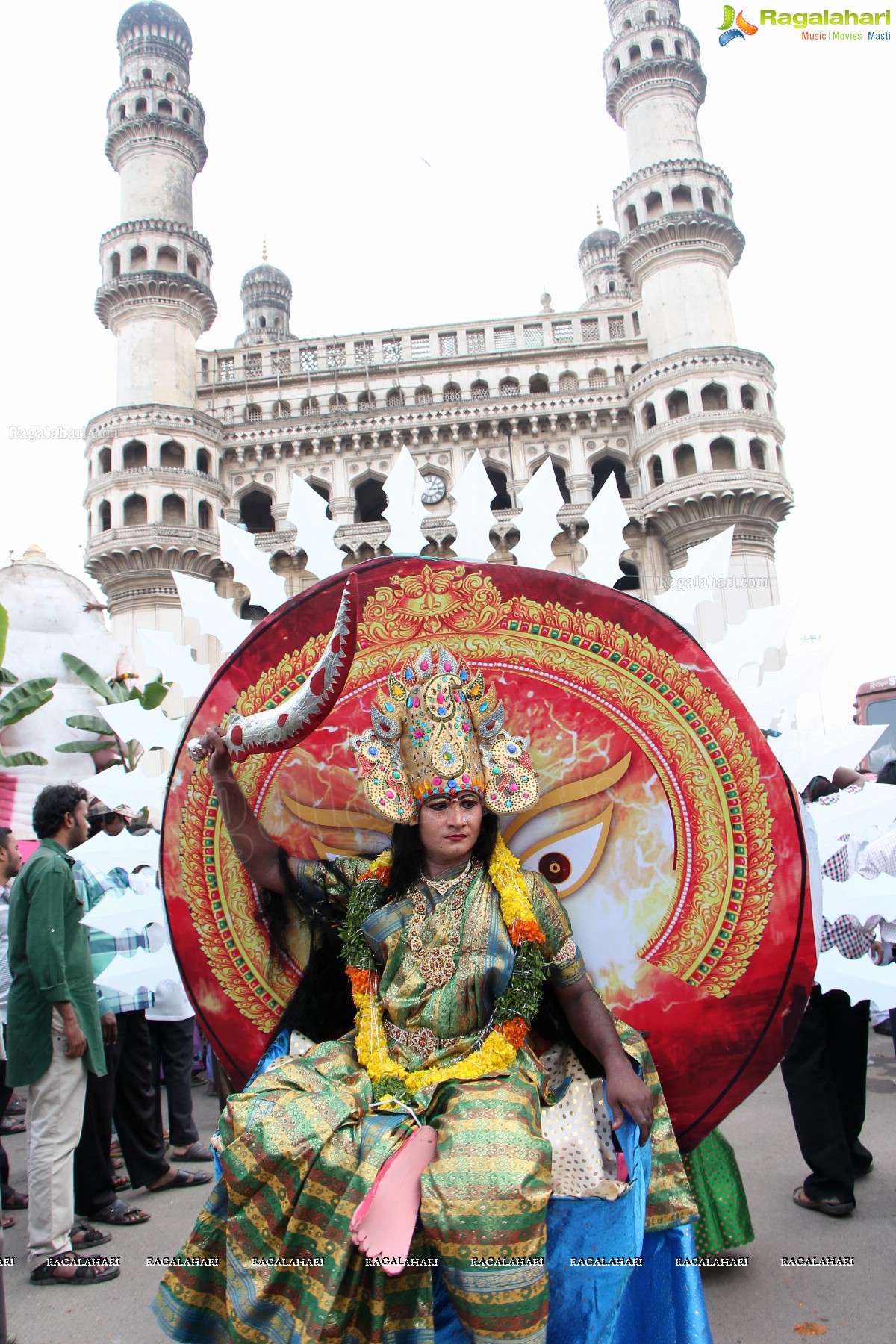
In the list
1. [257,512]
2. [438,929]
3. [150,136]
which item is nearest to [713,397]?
[257,512]

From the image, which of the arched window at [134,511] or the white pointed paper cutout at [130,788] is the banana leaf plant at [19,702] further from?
the arched window at [134,511]

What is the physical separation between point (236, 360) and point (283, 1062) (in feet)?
81.3

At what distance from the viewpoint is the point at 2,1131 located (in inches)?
235

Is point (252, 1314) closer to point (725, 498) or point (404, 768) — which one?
point (404, 768)

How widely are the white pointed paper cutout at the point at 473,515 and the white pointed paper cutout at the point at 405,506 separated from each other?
0.44 feet

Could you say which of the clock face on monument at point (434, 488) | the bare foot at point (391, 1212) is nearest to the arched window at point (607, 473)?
the clock face on monument at point (434, 488)

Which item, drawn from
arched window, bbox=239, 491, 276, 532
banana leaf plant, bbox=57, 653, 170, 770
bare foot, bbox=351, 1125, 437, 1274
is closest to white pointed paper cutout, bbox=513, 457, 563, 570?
bare foot, bbox=351, 1125, 437, 1274

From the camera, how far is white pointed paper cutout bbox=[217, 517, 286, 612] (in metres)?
3.21

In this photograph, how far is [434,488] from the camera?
911 inches

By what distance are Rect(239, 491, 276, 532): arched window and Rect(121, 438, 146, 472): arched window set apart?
8.90 ft

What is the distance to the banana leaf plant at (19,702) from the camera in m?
7.46

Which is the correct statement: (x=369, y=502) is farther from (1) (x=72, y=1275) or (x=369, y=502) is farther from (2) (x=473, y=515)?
(1) (x=72, y=1275)

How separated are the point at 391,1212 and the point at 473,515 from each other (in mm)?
2070

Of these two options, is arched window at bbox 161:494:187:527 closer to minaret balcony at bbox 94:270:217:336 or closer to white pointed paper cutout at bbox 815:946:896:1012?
minaret balcony at bbox 94:270:217:336
